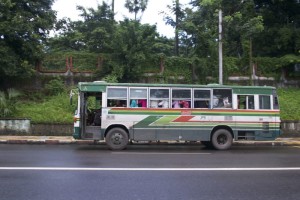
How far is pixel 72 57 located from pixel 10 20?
4.67m

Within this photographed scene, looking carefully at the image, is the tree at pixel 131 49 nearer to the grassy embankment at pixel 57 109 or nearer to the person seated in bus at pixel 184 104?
the grassy embankment at pixel 57 109

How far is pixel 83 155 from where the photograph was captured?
13.8 metres

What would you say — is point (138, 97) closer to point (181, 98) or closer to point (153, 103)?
point (153, 103)

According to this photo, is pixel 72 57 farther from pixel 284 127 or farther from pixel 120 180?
pixel 120 180

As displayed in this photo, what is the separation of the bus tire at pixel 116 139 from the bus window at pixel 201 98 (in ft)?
11.2

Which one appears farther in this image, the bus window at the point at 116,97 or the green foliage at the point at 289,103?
the green foliage at the point at 289,103

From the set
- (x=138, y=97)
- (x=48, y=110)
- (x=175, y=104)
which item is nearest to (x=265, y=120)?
(x=175, y=104)

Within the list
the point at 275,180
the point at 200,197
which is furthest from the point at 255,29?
the point at 200,197

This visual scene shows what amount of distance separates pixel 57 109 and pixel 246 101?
11.2m

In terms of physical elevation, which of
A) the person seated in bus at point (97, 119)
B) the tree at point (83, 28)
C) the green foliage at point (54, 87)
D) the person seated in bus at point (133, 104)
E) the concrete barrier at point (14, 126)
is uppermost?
the tree at point (83, 28)

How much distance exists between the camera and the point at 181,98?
17.2m

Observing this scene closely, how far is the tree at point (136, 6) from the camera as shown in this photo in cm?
3101

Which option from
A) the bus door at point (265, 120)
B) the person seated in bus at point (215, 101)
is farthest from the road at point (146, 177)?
the person seated in bus at point (215, 101)

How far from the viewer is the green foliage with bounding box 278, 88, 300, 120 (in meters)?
23.8
